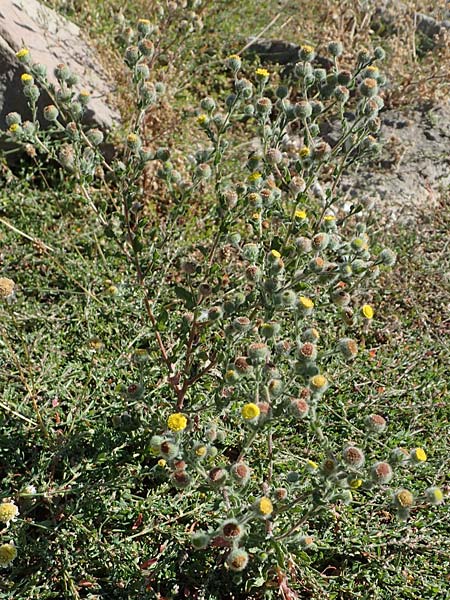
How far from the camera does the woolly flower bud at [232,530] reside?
170 centimetres

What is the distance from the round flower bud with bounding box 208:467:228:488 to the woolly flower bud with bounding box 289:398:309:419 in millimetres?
266

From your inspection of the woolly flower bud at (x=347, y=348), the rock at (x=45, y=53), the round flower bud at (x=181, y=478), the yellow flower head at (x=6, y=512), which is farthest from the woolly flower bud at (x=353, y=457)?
the rock at (x=45, y=53)

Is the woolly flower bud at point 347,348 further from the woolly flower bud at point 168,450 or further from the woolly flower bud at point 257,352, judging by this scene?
the woolly flower bud at point 168,450

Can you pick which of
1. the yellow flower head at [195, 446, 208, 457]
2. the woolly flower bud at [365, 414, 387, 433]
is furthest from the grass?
the woolly flower bud at [365, 414, 387, 433]

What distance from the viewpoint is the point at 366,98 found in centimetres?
247

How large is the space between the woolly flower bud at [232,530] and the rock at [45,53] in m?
2.91

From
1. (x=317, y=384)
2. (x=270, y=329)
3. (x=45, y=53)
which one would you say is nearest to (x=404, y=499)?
(x=317, y=384)

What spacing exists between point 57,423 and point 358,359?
144 centimetres

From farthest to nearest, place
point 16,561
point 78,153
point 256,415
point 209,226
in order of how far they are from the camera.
Result: point 209,226, point 78,153, point 16,561, point 256,415

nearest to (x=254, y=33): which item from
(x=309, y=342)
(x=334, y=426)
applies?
(x=334, y=426)

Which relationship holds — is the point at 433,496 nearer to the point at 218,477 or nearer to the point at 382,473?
the point at 382,473

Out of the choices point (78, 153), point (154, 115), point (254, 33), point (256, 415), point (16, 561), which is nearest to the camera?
point (256, 415)

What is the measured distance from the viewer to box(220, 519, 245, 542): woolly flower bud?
1703 mm

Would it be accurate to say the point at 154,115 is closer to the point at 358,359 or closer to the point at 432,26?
the point at 358,359
